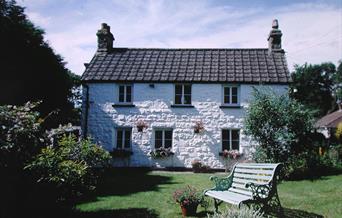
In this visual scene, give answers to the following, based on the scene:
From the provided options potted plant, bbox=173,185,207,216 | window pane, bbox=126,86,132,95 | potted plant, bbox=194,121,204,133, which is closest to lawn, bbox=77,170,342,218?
potted plant, bbox=173,185,207,216

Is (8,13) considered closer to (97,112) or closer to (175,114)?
(97,112)

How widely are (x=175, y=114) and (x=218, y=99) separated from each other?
112 inches

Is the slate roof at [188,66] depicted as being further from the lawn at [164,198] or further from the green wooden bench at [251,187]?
the green wooden bench at [251,187]

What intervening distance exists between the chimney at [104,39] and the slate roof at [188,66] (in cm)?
39

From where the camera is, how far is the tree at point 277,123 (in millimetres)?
15016

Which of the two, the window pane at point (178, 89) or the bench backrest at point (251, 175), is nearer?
the bench backrest at point (251, 175)

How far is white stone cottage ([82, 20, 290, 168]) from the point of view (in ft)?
65.2

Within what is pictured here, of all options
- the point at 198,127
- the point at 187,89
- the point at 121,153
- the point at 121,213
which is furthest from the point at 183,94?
the point at 121,213

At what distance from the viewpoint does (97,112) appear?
2061cm

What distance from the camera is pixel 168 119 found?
66.6 feet

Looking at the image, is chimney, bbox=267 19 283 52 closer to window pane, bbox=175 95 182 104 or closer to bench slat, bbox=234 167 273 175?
window pane, bbox=175 95 182 104

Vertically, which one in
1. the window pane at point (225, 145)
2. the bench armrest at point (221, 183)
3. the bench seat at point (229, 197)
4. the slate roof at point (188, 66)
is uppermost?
the slate roof at point (188, 66)

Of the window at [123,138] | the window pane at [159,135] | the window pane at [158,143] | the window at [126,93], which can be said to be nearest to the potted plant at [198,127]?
the window pane at [159,135]

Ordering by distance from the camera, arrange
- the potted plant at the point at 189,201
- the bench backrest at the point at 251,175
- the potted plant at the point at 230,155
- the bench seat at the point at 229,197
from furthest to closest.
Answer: the potted plant at the point at 230,155
the potted plant at the point at 189,201
the bench backrest at the point at 251,175
the bench seat at the point at 229,197
